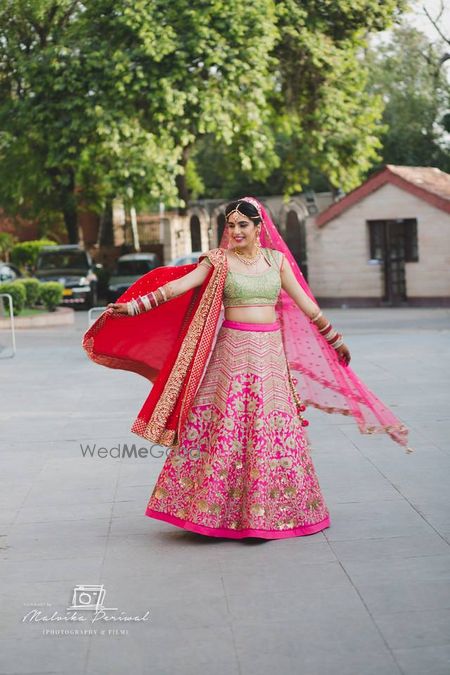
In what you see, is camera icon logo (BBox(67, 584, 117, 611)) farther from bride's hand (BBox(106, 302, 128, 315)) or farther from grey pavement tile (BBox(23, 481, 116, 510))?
grey pavement tile (BBox(23, 481, 116, 510))

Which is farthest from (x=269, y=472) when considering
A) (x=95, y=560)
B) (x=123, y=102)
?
(x=123, y=102)

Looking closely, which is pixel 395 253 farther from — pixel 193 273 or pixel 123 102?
pixel 193 273

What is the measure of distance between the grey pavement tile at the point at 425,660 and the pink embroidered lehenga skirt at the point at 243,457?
5.80 ft

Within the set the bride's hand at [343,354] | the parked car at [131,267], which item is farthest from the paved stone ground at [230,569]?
the parked car at [131,267]

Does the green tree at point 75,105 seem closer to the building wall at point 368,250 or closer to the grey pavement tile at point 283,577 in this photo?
the building wall at point 368,250

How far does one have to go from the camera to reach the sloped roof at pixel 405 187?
27.6 metres

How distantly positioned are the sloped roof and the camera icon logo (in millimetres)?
23187

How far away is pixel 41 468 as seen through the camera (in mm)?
8336

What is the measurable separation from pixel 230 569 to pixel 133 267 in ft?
98.7

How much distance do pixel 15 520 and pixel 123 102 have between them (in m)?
21.7

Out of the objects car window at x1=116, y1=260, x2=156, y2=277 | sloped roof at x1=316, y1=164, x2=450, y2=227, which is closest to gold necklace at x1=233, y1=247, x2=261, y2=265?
sloped roof at x1=316, y1=164, x2=450, y2=227

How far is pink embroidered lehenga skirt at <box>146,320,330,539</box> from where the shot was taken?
604 cm

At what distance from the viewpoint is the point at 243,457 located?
20.1 feet

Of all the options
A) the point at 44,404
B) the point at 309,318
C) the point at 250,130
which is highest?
the point at 250,130
